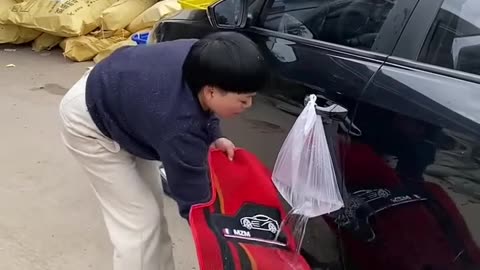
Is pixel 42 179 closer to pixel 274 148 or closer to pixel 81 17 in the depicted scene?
pixel 274 148

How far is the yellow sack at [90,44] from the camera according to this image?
6520 millimetres

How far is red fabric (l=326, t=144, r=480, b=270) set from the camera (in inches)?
78.9

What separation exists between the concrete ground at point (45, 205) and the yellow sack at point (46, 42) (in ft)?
4.89

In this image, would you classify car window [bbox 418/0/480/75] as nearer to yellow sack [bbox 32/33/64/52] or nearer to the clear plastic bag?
the clear plastic bag

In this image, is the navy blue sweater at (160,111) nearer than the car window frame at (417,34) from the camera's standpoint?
Yes

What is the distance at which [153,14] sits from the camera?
6152mm

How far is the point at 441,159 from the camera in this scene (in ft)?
6.47

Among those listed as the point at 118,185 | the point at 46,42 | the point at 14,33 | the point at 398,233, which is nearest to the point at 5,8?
the point at 14,33

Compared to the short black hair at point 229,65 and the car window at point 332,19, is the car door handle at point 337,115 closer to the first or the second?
the car window at point 332,19

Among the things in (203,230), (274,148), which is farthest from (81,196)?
(203,230)

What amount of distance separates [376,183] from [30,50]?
6.04m

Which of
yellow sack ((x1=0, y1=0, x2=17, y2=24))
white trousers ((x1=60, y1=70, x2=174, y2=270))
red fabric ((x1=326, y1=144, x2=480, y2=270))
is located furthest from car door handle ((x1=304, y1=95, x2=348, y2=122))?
yellow sack ((x1=0, y1=0, x2=17, y2=24))

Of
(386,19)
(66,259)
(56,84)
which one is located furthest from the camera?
(56,84)

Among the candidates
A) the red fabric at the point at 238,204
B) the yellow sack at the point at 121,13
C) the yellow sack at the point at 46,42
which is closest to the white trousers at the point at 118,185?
the red fabric at the point at 238,204
